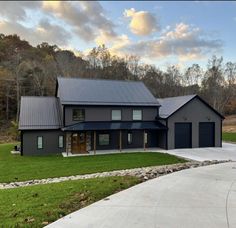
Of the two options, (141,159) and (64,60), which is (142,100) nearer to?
(141,159)

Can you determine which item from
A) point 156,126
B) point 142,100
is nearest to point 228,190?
point 156,126

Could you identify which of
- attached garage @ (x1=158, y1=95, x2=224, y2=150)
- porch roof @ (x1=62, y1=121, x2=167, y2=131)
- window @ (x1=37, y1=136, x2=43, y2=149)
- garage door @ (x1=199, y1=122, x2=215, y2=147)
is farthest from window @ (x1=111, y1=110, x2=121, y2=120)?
garage door @ (x1=199, y1=122, x2=215, y2=147)

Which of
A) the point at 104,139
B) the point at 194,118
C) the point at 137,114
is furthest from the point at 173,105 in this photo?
the point at 104,139

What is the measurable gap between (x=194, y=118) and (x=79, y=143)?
10502 mm

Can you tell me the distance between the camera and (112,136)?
23.8 meters

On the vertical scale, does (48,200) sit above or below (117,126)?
below

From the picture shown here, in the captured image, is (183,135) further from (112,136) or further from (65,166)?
(65,166)

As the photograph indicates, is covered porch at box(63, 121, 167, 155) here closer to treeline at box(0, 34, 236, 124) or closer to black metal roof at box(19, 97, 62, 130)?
black metal roof at box(19, 97, 62, 130)

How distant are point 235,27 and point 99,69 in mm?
40202

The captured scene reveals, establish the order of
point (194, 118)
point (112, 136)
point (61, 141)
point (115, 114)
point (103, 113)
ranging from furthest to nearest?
point (194, 118)
point (115, 114)
point (112, 136)
point (103, 113)
point (61, 141)

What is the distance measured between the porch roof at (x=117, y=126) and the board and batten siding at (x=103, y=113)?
436 mm

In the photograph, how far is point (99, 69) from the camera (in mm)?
52375

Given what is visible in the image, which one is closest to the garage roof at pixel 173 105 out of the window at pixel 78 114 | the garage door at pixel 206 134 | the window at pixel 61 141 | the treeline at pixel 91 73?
the garage door at pixel 206 134

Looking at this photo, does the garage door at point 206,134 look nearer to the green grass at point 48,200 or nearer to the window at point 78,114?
the window at point 78,114
